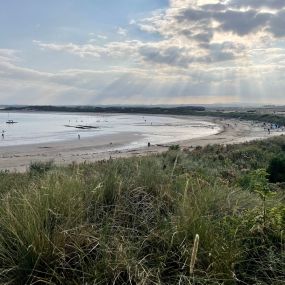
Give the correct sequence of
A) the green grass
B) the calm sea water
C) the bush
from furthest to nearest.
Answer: the calm sea water < the bush < the green grass

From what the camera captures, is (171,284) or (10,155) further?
(10,155)

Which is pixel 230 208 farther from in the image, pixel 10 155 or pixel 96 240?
pixel 10 155

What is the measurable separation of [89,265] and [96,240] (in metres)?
0.25

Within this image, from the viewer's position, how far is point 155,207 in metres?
4.61

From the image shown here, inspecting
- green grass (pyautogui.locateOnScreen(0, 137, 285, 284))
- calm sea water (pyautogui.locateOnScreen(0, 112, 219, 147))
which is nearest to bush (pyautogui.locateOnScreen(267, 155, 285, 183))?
green grass (pyautogui.locateOnScreen(0, 137, 285, 284))

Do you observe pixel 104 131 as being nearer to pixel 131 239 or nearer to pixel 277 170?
pixel 277 170

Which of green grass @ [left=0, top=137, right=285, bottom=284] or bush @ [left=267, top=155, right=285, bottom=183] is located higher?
green grass @ [left=0, top=137, right=285, bottom=284]

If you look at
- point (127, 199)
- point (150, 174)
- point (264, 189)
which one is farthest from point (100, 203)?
point (264, 189)

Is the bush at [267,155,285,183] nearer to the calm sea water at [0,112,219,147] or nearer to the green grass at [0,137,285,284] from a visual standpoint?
the green grass at [0,137,285,284]

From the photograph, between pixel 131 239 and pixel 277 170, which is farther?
pixel 277 170

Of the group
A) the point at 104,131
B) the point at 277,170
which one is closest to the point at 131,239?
the point at 277,170

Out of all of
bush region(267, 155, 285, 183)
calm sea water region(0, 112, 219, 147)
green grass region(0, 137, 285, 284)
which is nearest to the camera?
Result: green grass region(0, 137, 285, 284)

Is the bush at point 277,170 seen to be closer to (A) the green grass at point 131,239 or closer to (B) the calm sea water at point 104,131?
(A) the green grass at point 131,239

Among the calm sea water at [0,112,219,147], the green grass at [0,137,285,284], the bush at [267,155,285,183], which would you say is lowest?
the calm sea water at [0,112,219,147]
